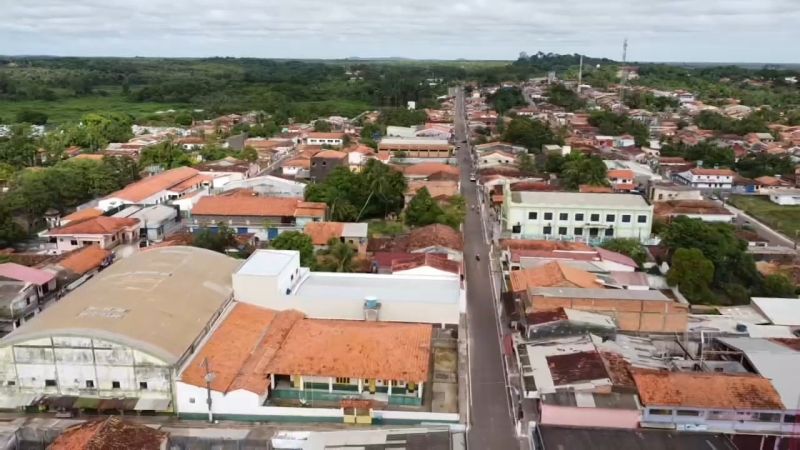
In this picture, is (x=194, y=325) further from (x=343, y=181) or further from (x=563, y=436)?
(x=343, y=181)

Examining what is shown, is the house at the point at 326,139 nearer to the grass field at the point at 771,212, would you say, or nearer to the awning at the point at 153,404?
the grass field at the point at 771,212

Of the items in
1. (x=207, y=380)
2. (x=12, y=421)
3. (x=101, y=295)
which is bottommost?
(x=12, y=421)

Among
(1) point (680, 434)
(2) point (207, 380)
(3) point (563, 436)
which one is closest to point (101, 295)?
(2) point (207, 380)

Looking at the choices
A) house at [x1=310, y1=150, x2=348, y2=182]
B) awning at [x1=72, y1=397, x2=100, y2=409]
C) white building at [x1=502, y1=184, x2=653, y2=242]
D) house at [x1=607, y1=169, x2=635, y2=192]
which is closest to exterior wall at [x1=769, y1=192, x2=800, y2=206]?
house at [x1=607, y1=169, x2=635, y2=192]

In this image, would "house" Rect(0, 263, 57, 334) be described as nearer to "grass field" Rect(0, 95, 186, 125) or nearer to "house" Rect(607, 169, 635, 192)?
"house" Rect(607, 169, 635, 192)

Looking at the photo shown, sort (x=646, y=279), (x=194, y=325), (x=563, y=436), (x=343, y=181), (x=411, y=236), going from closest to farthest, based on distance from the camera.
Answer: (x=563, y=436) < (x=194, y=325) < (x=646, y=279) < (x=411, y=236) < (x=343, y=181)

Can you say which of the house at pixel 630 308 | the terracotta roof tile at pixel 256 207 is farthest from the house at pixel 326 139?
the house at pixel 630 308
